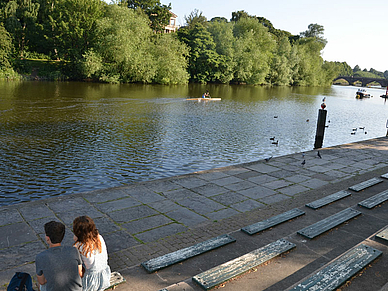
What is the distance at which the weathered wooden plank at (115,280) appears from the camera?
480 centimetres

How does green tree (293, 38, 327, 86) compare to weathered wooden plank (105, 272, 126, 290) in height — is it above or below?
above

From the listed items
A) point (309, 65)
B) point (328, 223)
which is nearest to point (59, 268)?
point (328, 223)

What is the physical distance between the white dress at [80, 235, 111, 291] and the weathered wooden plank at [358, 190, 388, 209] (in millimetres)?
6714

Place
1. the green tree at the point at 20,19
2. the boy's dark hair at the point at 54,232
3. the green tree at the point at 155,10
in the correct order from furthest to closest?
the green tree at the point at 155,10 < the green tree at the point at 20,19 < the boy's dark hair at the point at 54,232

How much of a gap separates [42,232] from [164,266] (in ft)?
9.04

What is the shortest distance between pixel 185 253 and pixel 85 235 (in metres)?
2.04

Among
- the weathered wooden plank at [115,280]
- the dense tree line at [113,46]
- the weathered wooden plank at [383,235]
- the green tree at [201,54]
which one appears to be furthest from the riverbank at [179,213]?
the green tree at [201,54]

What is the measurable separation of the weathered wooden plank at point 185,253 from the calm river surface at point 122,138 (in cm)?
636

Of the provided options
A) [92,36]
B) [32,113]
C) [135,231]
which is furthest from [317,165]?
[92,36]

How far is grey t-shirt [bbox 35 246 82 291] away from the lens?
374cm

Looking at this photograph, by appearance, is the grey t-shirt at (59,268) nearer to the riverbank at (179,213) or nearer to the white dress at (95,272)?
the white dress at (95,272)

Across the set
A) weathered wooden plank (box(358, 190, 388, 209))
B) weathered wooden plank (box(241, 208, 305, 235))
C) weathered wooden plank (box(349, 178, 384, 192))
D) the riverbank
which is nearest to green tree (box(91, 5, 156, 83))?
the riverbank

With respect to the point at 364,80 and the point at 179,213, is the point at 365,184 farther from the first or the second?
the point at 364,80

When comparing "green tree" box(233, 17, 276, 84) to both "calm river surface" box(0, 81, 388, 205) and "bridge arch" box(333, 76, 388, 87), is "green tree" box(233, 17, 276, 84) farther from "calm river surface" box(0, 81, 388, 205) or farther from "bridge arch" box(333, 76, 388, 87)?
"bridge arch" box(333, 76, 388, 87)
